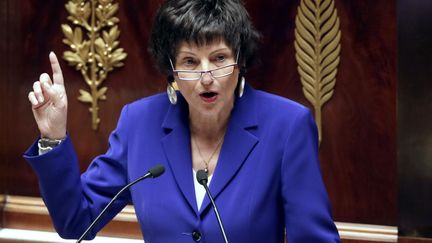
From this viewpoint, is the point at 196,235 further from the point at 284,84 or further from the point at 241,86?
the point at 284,84

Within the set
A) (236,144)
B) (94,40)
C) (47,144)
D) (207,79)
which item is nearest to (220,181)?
(236,144)

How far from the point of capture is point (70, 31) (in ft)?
7.60

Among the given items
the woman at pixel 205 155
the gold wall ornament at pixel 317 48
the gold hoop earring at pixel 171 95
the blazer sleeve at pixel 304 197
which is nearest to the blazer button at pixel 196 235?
the woman at pixel 205 155

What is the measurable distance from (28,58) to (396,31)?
3.86 ft

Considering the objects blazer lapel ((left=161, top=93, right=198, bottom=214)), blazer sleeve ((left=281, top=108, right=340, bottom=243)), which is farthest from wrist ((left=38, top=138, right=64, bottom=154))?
blazer sleeve ((left=281, top=108, right=340, bottom=243))

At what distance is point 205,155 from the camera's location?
142cm

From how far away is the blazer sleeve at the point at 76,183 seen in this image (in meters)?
1.34

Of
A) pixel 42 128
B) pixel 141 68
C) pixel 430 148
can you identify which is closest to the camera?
pixel 42 128

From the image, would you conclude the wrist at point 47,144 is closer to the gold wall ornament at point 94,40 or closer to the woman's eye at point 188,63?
the woman's eye at point 188,63

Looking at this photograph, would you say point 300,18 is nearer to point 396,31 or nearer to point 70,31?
point 396,31

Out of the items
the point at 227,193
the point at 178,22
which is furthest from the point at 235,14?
the point at 227,193

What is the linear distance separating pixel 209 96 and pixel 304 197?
0.25 metres

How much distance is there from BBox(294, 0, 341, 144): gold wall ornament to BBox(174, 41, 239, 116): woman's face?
0.81 m

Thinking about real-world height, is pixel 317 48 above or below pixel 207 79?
below
